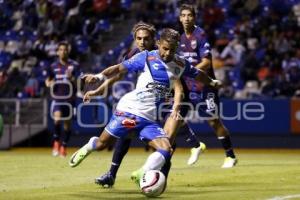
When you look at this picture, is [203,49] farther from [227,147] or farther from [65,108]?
[65,108]

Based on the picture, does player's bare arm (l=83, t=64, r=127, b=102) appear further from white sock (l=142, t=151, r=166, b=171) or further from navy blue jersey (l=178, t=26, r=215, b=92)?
navy blue jersey (l=178, t=26, r=215, b=92)

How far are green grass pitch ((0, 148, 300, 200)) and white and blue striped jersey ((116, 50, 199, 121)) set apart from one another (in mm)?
1050

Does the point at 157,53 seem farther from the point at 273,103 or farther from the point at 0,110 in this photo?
the point at 0,110

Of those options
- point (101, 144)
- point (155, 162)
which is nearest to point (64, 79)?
point (101, 144)

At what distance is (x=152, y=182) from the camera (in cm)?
966

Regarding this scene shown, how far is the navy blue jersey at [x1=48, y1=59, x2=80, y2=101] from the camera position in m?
19.2

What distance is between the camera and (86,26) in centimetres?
2870

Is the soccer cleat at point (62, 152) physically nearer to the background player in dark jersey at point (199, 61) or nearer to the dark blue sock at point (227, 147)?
the background player in dark jersey at point (199, 61)

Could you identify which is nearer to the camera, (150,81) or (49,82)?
(150,81)

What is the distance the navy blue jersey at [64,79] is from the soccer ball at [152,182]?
31.5 feet

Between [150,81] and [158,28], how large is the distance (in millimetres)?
17080

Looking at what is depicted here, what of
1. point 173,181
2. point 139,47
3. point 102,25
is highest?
point 102,25

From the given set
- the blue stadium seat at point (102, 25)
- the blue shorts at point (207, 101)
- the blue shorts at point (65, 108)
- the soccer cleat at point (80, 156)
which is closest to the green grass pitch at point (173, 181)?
the soccer cleat at point (80, 156)

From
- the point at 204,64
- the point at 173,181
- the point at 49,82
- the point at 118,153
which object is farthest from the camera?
the point at 49,82
